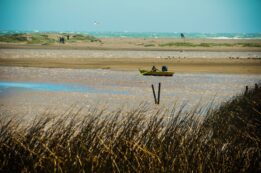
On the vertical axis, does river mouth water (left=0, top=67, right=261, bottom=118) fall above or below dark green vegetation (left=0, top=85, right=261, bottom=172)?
below

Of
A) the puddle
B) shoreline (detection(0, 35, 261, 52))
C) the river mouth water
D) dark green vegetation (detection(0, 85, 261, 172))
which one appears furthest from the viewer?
shoreline (detection(0, 35, 261, 52))

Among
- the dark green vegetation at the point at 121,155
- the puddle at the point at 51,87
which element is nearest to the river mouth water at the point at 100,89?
the puddle at the point at 51,87

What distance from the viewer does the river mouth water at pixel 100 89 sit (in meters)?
22.9

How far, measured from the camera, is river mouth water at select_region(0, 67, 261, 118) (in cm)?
2288

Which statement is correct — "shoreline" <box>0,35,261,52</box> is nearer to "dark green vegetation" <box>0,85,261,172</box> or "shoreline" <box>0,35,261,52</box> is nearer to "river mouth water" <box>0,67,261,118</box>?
"river mouth water" <box>0,67,261,118</box>

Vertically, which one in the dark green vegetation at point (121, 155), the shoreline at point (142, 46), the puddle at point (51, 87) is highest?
the dark green vegetation at point (121, 155)

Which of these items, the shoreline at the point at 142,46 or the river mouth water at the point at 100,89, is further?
the shoreline at the point at 142,46

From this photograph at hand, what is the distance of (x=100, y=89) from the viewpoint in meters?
29.7

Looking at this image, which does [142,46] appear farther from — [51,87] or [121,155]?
[121,155]

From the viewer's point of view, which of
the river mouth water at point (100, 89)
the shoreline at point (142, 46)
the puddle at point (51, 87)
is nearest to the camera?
the river mouth water at point (100, 89)

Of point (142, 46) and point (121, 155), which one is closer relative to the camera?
point (121, 155)

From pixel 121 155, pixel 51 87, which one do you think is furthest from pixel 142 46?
pixel 121 155

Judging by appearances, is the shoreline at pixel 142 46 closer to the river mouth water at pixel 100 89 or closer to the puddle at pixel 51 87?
the river mouth water at pixel 100 89

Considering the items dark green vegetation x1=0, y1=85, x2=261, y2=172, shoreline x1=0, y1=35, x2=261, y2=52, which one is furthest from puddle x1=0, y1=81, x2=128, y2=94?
shoreline x1=0, y1=35, x2=261, y2=52
